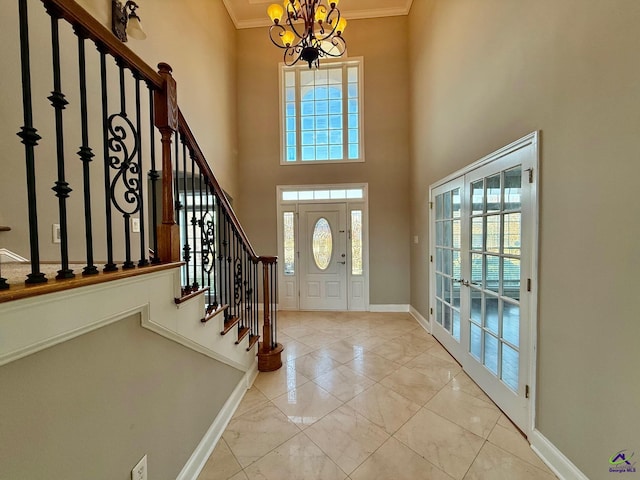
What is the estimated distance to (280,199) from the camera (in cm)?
508

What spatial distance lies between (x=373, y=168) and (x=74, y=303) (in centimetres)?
461

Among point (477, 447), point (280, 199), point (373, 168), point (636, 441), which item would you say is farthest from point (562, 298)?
point (280, 199)

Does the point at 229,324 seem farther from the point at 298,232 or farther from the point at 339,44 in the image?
the point at 298,232

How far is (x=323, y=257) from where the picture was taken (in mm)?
5059

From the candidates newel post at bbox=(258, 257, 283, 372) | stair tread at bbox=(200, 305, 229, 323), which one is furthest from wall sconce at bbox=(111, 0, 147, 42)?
stair tread at bbox=(200, 305, 229, 323)

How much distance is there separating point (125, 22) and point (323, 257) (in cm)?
388

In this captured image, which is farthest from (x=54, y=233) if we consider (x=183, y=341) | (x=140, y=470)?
(x=140, y=470)

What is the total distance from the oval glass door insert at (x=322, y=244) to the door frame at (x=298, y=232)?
1.03ft

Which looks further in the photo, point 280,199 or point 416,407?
point 280,199

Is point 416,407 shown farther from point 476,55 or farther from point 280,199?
point 280,199

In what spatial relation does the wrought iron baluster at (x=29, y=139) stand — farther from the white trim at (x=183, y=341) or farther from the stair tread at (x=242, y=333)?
the stair tread at (x=242, y=333)

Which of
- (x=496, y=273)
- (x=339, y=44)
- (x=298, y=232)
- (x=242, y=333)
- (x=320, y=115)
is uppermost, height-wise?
(x=320, y=115)

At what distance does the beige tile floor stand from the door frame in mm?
1782

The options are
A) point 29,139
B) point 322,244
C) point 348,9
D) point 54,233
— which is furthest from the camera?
point 322,244
